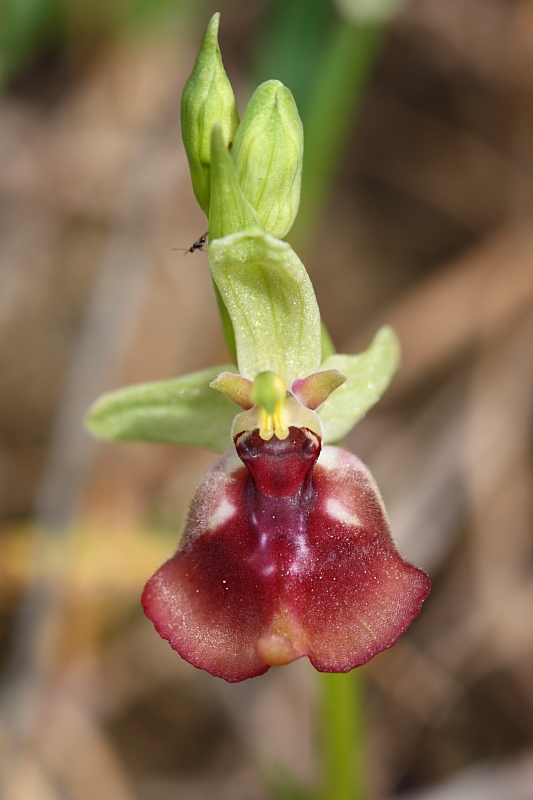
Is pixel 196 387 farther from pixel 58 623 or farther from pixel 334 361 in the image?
pixel 58 623

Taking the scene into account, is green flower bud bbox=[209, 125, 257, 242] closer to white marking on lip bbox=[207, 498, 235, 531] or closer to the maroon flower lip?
the maroon flower lip

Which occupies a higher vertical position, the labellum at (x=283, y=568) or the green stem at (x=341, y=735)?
the labellum at (x=283, y=568)

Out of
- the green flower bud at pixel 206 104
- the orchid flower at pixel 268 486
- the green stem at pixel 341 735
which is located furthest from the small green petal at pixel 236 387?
the green stem at pixel 341 735

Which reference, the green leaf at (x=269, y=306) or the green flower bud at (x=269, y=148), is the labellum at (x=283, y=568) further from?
the green flower bud at (x=269, y=148)

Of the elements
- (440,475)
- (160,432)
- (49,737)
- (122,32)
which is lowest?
(49,737)

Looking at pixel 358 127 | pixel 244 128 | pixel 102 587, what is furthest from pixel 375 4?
pixel 102 587

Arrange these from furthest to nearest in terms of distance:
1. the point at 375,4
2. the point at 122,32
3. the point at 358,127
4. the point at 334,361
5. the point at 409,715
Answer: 1. the point at 358,127
2. the point at 122,32
3. the point at 409,715
4. the point at 375,4
5. the point at 334,361
